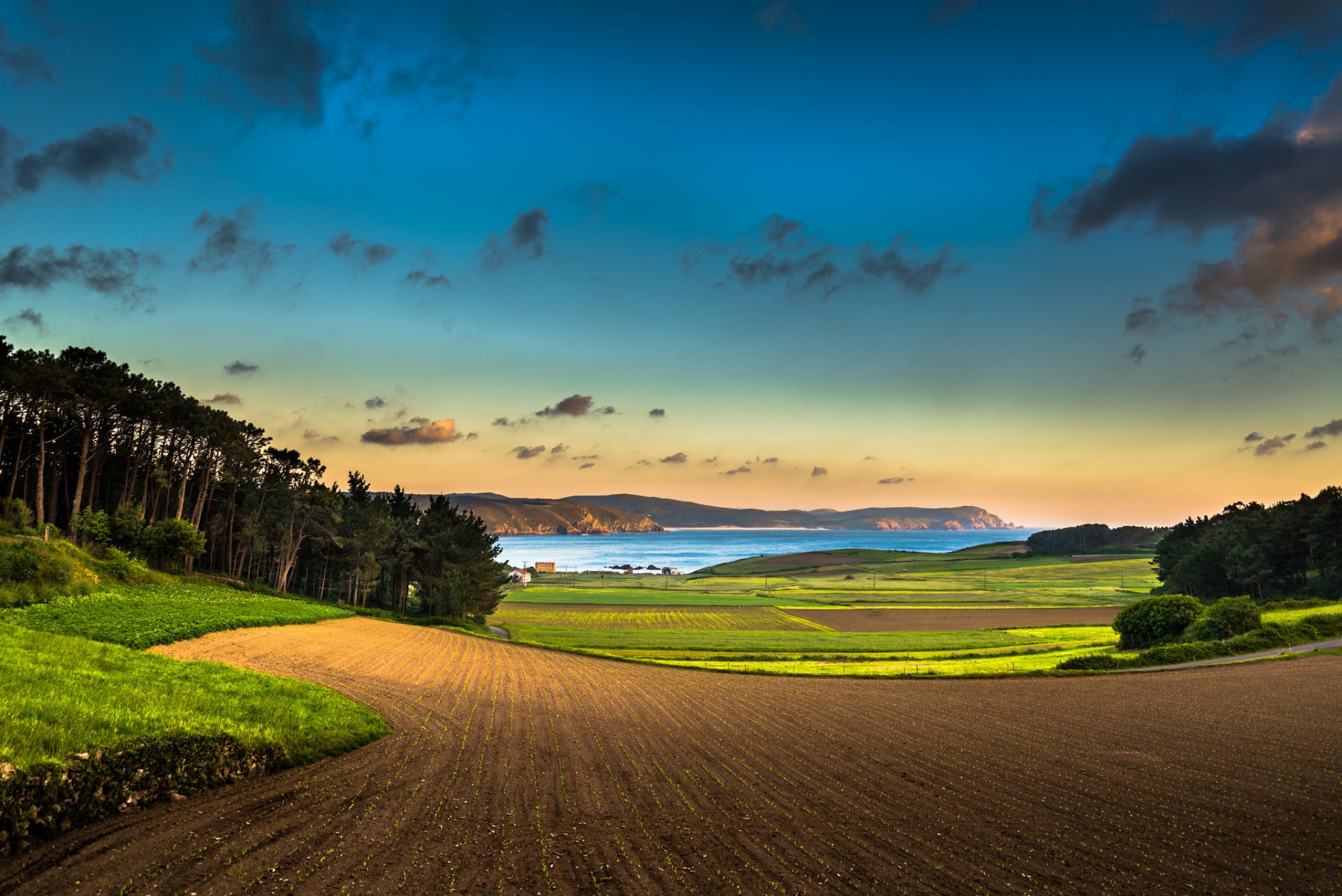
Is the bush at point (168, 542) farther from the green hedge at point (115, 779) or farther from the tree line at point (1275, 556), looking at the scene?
the tree line at point (1275, 556)

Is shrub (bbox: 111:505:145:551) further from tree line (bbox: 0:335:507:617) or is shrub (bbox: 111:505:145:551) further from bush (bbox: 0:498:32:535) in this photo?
bush (bbox: 0:498:32:535)

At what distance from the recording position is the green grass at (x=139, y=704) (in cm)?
1310

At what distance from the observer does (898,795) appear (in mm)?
16453

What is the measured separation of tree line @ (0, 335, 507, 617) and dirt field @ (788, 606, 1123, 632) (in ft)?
157

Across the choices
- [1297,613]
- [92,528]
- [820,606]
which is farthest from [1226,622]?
[92,528]

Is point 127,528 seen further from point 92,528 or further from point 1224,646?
point 1224,646

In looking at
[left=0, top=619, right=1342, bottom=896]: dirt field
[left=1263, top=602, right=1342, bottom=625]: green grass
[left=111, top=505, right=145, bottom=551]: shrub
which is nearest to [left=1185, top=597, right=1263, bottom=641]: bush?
[left=1263, top=602, right=1342, bottom=625]: green grass

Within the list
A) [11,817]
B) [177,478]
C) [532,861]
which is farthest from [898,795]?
[177,478]

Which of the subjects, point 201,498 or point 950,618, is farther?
point 950,618

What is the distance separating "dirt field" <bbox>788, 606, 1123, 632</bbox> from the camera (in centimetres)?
8256

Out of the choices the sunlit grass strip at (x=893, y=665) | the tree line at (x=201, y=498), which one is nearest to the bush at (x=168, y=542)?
the tree line at (x=201, y=498)

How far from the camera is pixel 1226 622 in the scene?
5050cm

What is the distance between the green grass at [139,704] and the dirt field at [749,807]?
1539 mm

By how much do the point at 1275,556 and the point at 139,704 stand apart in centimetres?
13432
